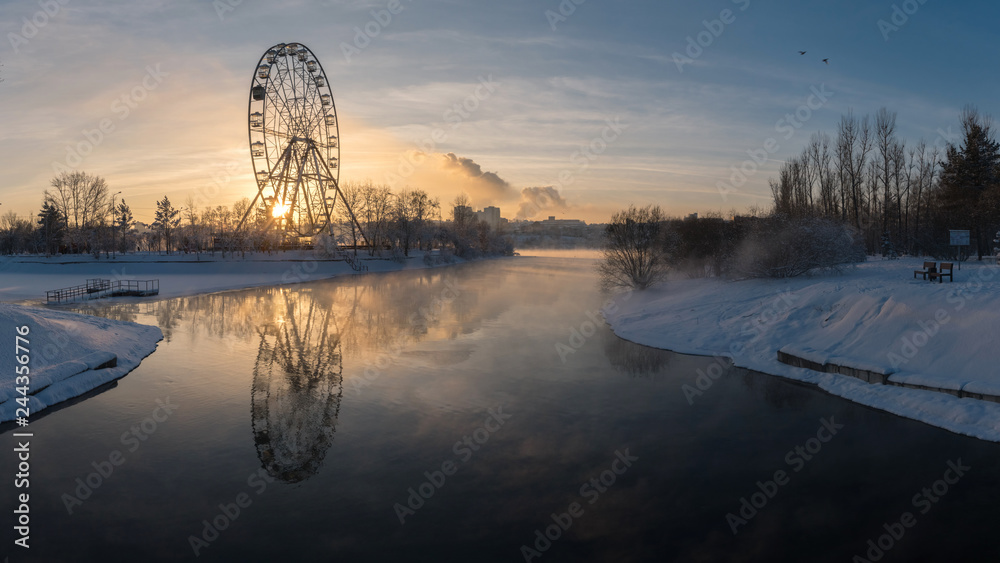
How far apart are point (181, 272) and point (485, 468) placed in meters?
57.8

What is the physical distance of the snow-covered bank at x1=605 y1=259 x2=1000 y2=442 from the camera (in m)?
13.2

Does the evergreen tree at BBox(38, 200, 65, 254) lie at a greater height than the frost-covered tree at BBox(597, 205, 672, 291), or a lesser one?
greater

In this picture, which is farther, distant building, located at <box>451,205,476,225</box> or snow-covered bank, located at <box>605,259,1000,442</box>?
distant building, located at <box>451,205,476,225</box>

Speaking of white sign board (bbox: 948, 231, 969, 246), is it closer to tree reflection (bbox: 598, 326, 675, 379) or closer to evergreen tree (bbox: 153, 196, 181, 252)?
tree reflection (bbox: 598, 326, 675, 379)

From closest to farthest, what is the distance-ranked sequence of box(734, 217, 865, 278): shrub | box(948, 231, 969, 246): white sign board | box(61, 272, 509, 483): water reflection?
box(61, 272, 509, 483): water reflection
box(948, 231, 969, 246): white sign board
box(734, 217, 865, 278): shrub

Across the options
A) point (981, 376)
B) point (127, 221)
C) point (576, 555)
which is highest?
point (127, 221)

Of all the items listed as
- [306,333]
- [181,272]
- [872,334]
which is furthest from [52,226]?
[872,334]

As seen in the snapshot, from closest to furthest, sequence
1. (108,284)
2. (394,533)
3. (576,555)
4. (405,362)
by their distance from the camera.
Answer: (576,555) < (394,533) < (405,362) < (108,284)

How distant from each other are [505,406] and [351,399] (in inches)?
158

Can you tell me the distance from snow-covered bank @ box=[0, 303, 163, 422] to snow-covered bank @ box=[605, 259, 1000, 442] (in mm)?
16657

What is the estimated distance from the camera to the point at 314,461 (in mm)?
10461

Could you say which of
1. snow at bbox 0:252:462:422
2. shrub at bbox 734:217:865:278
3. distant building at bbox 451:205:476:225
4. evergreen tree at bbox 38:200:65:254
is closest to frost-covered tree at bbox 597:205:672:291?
shrub at bbox 734:217:865:278

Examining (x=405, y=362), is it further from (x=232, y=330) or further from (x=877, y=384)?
(x=877, y=384)

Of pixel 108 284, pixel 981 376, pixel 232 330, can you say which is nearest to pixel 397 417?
pixel 981 376
